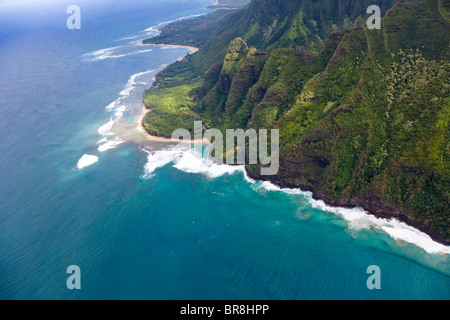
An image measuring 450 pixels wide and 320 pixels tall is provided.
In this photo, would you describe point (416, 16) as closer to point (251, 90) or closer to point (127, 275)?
point (251, 90)

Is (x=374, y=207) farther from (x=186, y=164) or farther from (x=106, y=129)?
(x=106, y=129)

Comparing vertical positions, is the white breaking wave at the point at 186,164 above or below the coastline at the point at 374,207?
above

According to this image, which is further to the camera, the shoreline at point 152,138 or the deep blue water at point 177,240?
the shoreline at point 152,138

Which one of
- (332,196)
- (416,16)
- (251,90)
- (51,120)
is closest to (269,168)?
(332,196)

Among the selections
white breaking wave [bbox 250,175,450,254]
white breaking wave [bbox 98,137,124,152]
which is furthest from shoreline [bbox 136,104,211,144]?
white breaking wave [bbox 250,175,450,254]

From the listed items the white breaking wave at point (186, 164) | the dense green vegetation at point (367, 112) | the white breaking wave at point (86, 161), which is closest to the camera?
the dense green vegetation at point (367, 112)

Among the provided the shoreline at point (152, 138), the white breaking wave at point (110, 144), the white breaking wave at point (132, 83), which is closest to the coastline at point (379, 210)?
the shoreline at point (152, 138)

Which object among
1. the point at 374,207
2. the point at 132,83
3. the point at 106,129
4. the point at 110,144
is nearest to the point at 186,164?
the point at 110,144

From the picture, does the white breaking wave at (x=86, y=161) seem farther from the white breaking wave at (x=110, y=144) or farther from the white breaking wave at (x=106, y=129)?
the white breaking wave at (x=106, y=129)
